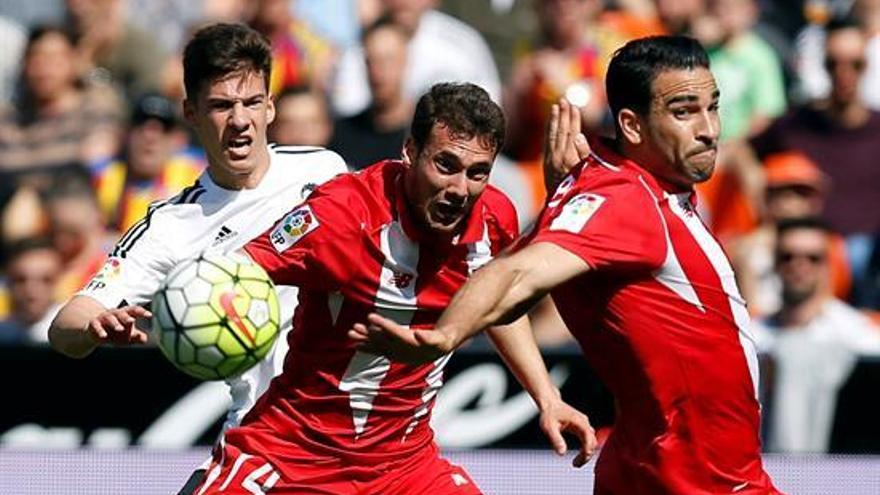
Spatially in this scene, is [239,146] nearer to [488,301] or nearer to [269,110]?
[269,110]

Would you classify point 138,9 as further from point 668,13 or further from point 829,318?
point 829,318

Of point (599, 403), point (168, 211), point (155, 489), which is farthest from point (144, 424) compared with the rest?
point (168, 211)

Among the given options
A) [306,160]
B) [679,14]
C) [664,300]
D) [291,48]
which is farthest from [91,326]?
[679,14]

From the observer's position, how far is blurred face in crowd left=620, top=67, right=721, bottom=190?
206 inches

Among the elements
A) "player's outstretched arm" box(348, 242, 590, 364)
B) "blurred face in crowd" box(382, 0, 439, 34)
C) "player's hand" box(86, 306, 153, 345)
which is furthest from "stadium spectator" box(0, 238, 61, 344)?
"player's outstretched arm" box(348, 242, 590, 364)

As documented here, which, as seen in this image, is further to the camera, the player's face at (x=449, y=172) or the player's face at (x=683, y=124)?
the player's face at (x=449, y=172)

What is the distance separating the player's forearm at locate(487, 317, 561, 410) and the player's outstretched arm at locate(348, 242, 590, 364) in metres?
1.13

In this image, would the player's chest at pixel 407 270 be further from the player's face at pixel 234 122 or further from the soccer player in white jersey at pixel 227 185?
the player's face at pixel 234 122

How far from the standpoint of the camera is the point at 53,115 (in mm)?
12102

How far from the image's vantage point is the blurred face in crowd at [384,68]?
11469mm

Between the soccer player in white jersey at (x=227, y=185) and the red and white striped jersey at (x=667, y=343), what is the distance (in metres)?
1.34

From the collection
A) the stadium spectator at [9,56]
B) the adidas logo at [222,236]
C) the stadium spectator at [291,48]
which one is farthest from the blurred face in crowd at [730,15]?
the adidas logo at [222,236]

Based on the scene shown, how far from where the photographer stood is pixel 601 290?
5227 millimetres

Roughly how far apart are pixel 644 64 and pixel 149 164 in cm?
669
